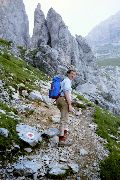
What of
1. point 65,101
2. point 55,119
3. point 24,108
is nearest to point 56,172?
point 65,101

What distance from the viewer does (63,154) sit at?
51.6 feet

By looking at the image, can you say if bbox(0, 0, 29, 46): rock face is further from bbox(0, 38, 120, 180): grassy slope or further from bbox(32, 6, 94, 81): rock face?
bbox(0, 38, 120, 180): grassy slope

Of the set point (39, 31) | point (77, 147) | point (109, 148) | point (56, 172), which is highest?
point (39, 31)

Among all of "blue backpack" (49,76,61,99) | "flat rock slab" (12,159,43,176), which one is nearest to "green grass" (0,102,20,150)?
"flat rock slab" (12,159,43,176)

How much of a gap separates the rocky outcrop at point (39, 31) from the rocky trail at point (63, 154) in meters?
62.0

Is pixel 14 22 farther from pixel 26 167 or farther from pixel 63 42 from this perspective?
pixel 26 167

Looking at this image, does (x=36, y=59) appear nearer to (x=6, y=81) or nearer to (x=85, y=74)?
(x=85, y=74)

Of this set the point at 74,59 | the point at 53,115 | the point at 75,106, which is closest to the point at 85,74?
the point at 74,59

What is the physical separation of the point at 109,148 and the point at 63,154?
301 cm

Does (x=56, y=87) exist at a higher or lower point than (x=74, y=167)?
higher

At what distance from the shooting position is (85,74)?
72250 millimetres

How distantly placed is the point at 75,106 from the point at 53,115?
4.75 metres

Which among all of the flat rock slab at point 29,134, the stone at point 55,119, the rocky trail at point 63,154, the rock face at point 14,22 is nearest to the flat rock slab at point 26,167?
the rocky trail at point 63,154

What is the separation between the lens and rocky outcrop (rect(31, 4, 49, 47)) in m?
83.0
